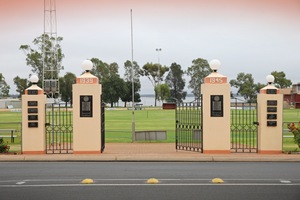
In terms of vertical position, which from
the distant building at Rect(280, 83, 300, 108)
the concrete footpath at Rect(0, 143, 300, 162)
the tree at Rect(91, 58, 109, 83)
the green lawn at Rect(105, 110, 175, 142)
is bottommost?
the concrete footpath at Rect(0, 143, 300, 162)

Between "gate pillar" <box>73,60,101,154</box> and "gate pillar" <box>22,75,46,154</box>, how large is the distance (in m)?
1.23

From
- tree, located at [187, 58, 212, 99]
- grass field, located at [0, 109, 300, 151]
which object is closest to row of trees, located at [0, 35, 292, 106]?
tree, located at [187, 58, 212, 99]

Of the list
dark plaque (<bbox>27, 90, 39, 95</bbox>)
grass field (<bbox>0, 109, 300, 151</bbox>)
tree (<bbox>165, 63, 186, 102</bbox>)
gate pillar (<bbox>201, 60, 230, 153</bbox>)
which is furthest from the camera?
tree (<bbox>165, 63, 186, 102</bbox>)

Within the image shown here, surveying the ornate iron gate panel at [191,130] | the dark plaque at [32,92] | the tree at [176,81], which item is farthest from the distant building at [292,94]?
the dark plaque at [32,92]

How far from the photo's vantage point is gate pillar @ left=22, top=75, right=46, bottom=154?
18.4m

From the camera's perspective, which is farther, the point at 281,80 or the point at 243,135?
the point at 281,80

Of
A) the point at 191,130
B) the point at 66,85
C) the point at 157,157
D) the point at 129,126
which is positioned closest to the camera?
the point at 157,157

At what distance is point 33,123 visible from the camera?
18359 millimetres

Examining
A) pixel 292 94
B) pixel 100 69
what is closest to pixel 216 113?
pixel 292 94

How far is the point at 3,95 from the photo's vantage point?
118 metres

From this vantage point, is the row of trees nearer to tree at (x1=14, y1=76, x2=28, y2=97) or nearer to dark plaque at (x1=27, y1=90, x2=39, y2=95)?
tree at (x1=14, y1=76, x2=28, y2=97)

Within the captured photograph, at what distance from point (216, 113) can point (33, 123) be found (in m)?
6.52

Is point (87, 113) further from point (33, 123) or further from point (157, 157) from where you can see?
point (157, 157)

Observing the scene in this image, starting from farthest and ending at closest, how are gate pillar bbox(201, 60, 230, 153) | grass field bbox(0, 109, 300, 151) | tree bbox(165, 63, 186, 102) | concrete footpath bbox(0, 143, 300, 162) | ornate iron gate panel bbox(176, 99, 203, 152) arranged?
1. tree bbox(165, 63, 186, 102)
2. grass field bbox(0, 109, 300, 151)
3. ornate iron gate panel bbox(176, 99, 203, 152)
4. gate pillar bbox(201, 60, 230, 153)
5. concrete footpath bbox(0, 143, 300, 162)
